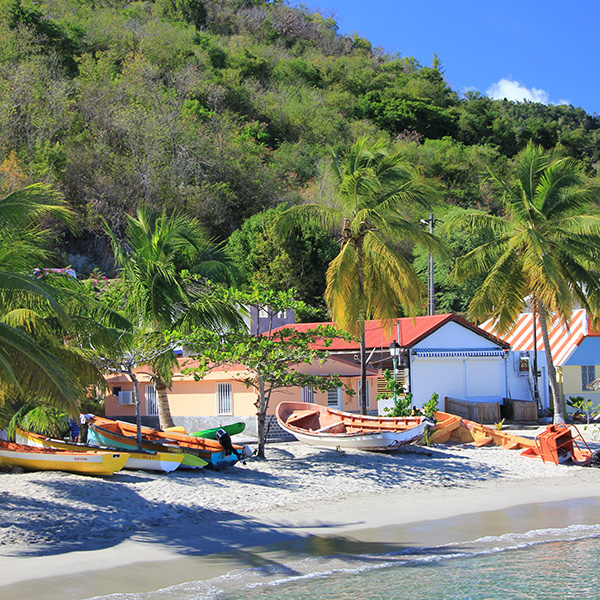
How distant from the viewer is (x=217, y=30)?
7969 cm

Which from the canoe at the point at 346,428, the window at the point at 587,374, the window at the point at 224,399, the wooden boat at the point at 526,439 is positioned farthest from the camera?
the window at the point at 587,374

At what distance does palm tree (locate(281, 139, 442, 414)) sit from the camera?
21328mm

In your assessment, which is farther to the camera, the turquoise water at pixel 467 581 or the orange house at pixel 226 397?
the orange house at pixel 226 397

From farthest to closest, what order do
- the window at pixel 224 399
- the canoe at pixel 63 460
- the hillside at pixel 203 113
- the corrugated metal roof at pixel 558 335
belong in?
the hillside at pixel 203 113 → the corrugated metal roof at pixel 558 335 → the window at pixel 224 399 → the canoe at pixel 63 460

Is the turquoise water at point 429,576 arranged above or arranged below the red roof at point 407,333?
below

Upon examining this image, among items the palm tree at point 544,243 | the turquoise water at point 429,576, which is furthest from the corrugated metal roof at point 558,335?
the turquoise water at point 429,576

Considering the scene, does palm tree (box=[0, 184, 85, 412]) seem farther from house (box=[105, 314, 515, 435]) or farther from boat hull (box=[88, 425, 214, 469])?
house (box=[105, 314, 515, 435])

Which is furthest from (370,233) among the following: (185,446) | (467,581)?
(467,581)

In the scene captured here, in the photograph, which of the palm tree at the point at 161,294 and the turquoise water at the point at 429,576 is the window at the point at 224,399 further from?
the turquoise water at the point at 429,576

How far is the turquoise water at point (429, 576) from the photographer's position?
32.0 feet

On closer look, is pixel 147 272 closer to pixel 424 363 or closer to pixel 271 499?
pixel 271 499

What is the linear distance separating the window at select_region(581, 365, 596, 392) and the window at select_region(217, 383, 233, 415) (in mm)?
16406

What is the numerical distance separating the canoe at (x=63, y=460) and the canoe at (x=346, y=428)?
21.9 feet

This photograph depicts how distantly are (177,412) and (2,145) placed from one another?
2119 centimetres
